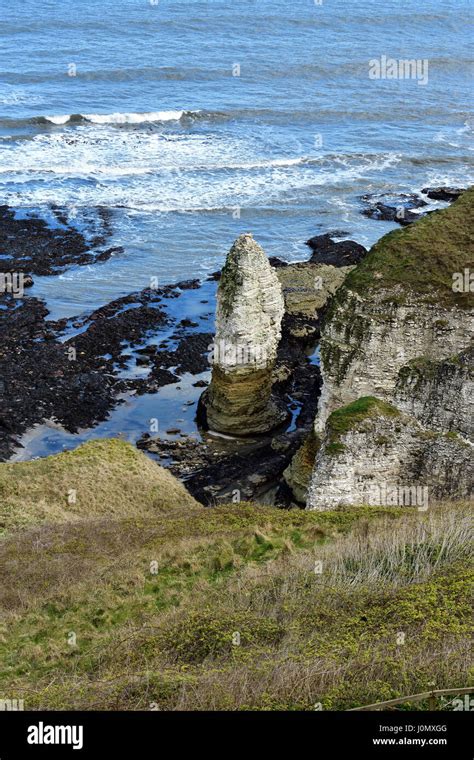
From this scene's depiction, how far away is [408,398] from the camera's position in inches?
936

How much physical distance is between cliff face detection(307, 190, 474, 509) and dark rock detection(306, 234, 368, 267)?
18.7m

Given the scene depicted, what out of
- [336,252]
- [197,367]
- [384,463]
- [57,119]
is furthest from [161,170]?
[384,463]

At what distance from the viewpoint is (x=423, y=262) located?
997 inches

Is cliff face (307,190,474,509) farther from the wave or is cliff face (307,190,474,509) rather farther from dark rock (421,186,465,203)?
the wave

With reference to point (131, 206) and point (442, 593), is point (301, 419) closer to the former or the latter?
point (442, 593)

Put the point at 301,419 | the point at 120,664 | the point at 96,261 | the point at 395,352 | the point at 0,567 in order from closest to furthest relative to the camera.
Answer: the point at 120,664
the point at 0,567
the point at 395,352
the point at 301,419
the point at 96,261

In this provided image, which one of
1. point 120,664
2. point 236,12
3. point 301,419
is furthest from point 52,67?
point 120,664

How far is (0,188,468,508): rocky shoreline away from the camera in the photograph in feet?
98.6

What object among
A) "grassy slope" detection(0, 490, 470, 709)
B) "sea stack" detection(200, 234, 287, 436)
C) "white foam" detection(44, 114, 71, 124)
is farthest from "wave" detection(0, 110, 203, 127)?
"grassy slope" detection(0, 490, 470, 709)

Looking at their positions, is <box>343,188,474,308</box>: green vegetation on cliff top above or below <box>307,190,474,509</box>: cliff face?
above

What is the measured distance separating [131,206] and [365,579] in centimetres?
4058

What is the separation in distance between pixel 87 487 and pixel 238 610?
38.5 ft

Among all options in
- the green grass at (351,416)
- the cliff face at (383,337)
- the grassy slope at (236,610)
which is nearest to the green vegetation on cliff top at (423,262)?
the cliff face at (383,337)

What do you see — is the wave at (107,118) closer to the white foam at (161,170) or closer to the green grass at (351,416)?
the white foam at (161,170)
